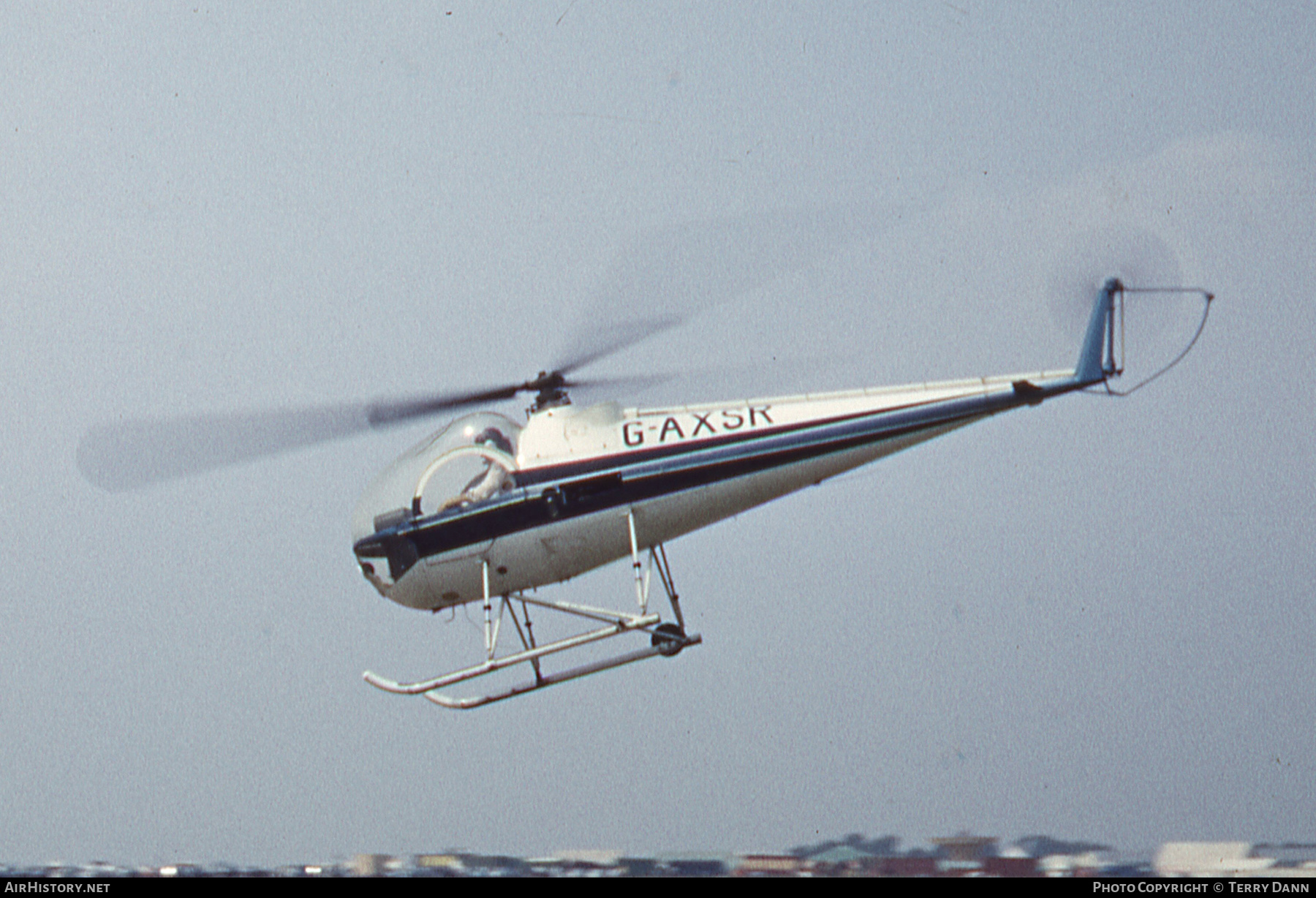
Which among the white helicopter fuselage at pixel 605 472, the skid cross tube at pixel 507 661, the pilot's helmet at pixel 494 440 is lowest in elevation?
the skid cross tube at pixel 507 661

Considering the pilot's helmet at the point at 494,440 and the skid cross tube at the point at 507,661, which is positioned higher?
the pilot's helmet at the point at 494,440

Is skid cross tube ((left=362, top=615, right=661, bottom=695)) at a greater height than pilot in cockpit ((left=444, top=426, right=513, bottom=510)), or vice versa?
pilot in cockpit ((left=444, top=426, right=513, bottom=510))

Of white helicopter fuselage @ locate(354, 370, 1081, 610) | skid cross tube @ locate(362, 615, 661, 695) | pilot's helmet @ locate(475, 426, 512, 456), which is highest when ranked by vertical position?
pilot's helmet @ locate(475, 426, 512, 456)

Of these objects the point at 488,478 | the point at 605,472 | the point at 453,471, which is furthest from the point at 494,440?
the point at 605,472

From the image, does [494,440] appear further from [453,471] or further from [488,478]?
[453,471]

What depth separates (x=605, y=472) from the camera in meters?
13.7

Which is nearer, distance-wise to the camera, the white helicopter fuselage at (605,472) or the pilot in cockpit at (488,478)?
the white helicopter fuselage at (605,472)

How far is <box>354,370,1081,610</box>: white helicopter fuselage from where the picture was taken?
12898 mm

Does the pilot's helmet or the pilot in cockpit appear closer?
the pilot in cockpit

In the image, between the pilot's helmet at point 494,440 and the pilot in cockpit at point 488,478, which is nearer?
the pilot in cockpit at point 488,478

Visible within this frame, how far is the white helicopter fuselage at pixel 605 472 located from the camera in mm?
12898

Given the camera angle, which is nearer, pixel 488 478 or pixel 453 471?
pixel 488 478

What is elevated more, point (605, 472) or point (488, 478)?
point (488, 478)
